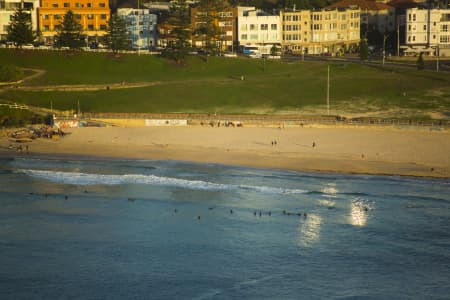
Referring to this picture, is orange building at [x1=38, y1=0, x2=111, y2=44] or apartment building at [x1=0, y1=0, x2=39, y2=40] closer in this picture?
apartment building at [x1=0, y1=0, x2=39, y2=40]

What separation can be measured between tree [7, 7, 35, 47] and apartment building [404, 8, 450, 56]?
60.6 metres

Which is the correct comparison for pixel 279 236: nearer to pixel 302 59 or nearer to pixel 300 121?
pixel 300 121

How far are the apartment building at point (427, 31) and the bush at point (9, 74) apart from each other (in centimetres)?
6339

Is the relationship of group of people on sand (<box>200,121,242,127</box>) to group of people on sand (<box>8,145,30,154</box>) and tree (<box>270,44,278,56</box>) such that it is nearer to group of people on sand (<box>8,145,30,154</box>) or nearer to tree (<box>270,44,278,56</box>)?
group of people on sand (<box>8,145,30,154</box>)

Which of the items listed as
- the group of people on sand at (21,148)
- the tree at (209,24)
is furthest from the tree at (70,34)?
the group of people on sand at (21,148)

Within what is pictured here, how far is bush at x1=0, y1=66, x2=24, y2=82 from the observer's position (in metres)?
102

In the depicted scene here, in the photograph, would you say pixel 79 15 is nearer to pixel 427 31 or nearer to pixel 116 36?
pixel 116 36

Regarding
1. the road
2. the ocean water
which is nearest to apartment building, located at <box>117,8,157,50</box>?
the road

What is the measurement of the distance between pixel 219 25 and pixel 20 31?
108 ft

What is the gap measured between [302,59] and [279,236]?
7622 cm

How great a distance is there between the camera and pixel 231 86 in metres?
100

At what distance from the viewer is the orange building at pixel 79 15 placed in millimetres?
132750

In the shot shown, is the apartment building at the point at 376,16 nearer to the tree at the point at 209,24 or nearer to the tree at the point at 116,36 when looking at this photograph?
the tree at the point at 209,24

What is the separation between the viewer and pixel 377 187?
189 feet
